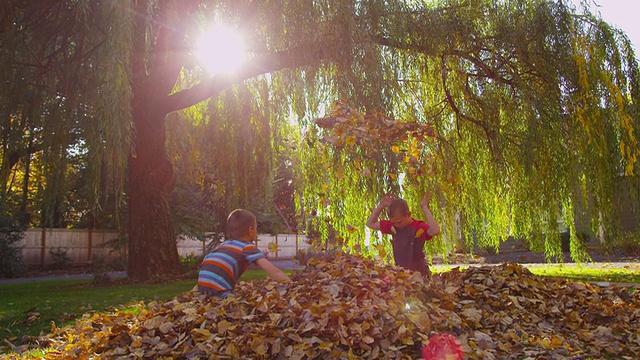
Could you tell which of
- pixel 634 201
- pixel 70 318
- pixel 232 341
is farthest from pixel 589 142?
pixel 70 318

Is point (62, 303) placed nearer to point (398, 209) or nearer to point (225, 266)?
point (225, 266)

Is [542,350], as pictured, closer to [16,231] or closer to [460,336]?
[460,336]

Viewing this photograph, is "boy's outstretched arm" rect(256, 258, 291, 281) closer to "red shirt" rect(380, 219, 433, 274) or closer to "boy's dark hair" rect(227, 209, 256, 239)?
"boy's dark hair" rect(227, 209, 256, 239)

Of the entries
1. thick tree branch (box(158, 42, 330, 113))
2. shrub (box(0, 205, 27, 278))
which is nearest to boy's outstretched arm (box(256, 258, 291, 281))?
thick tree branch (box(158, 42, 330, 113))

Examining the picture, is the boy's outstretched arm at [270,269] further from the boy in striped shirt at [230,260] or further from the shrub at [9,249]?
the shrub at [9,249]

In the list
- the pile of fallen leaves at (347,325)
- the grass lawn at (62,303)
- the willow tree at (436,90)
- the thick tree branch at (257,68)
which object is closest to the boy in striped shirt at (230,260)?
the pile of fallen leaves at (347,325)

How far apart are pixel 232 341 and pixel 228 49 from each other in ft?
18.8

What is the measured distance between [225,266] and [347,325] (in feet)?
3.44

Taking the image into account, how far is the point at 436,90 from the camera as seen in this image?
869 cm

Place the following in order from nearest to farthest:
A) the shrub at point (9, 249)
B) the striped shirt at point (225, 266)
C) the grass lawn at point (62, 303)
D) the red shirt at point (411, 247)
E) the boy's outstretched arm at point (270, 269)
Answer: the boy's outstretched arm at point (270, 269), the striped shirt at point (225, 266), the red shirt at point (411, 247), the grass lawn at point (62, 303), the shrub at point (9, 249)

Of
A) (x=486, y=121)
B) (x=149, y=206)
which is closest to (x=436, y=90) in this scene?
(x=486, y=121)

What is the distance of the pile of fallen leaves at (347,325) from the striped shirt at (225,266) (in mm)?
104

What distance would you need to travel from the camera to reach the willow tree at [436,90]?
6.84m

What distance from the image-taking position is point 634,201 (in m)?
7.03
